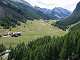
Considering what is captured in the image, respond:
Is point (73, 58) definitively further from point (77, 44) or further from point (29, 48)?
point (29, 48)

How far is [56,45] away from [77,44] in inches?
687

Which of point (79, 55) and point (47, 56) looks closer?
point (79, 55)

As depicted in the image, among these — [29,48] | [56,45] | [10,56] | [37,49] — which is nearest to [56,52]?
[56,45]

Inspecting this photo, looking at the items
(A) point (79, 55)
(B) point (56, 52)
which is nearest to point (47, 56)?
(B) point (56, 52)

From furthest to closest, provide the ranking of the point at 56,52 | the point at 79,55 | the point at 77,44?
the point at 56,52
the point at 77,44
the point at 79,55

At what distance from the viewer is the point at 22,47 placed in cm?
17712

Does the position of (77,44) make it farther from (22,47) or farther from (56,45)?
(22,47)

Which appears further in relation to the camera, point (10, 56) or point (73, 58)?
point (10, 56)

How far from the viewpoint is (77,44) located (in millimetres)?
142000

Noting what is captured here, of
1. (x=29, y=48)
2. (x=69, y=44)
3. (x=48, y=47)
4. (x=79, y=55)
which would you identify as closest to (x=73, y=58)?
(x=79, y=55)

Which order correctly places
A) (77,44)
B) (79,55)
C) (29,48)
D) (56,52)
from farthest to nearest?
1. (29,48)
2. (56,52)
3. (77,44)
4. (79,55)

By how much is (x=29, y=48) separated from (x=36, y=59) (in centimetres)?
1839

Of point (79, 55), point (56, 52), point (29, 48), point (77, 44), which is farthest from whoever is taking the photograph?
point (29, 48)

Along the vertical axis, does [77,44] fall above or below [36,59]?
above
